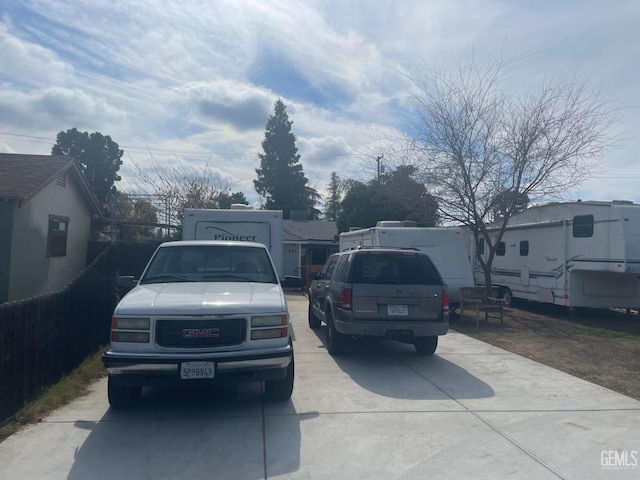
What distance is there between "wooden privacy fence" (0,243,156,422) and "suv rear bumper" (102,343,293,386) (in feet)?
3.89

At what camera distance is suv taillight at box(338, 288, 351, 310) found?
9273 millimetres

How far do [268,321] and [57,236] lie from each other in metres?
13.4

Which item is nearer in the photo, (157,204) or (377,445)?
(377,445)

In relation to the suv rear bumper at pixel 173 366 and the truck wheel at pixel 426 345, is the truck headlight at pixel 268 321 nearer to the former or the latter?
the suv rear bumper at pixel 173 366

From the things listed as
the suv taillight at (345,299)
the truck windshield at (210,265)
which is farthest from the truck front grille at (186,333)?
the suv taillight at (345,299)

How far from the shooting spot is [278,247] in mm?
13453

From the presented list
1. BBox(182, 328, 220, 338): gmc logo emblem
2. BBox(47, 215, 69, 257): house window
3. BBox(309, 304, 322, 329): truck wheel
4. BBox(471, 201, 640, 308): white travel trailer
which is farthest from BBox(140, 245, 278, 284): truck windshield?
BBox(47, 215, 69, 257): house window

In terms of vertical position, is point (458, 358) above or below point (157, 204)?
below

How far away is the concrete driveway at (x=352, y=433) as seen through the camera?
5086 mm

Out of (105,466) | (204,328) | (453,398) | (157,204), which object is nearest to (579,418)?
(453,398)

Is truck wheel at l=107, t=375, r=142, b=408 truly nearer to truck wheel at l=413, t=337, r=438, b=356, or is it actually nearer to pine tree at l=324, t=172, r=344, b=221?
truck wheel at l=413, t=337, r=438, b=356

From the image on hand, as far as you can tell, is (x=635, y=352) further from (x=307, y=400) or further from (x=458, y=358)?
(x=307, y=400)

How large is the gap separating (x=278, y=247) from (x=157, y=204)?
1905cm

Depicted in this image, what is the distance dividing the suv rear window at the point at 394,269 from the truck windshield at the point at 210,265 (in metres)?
1.89
